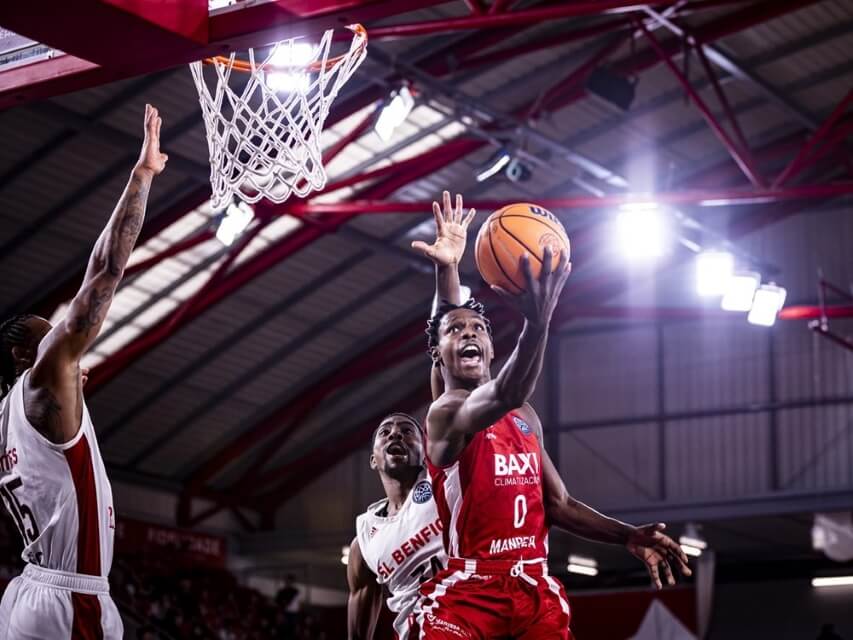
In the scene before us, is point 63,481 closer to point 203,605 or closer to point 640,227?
point 640,227

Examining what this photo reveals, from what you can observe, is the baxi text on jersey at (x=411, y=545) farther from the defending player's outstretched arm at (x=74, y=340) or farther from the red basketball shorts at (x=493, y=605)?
the defending player's outstretched arm at (x=74, y=340)

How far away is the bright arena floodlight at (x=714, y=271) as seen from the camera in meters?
21.1

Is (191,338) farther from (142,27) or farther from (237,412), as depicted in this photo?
(142,27)

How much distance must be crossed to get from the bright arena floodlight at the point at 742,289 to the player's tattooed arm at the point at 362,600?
13041mm

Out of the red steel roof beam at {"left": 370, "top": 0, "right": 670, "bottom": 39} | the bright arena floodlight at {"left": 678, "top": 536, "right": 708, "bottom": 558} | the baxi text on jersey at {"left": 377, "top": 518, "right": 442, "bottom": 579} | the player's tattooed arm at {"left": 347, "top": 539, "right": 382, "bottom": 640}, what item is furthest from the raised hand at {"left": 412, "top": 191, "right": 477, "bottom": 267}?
the bright arena floodlight at {"left": 678, "top": 536, "right": 708, "bottom": 558}

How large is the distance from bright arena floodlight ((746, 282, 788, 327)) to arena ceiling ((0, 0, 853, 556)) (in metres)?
1.80

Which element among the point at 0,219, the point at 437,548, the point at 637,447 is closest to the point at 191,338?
the point at 0,219

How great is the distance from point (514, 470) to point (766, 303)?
49.9ft

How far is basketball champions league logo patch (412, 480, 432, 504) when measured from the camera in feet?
28.4

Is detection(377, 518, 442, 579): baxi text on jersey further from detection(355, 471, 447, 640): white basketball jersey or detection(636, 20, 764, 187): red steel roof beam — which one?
detection(636, 20, 764, 187): red steel roof beam

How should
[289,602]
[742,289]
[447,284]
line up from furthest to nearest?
[289,602] < [742,289] < [447,284]

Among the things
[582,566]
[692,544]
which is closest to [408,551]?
[692,544]

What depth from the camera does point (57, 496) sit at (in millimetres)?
6395

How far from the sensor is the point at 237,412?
29.0 m
